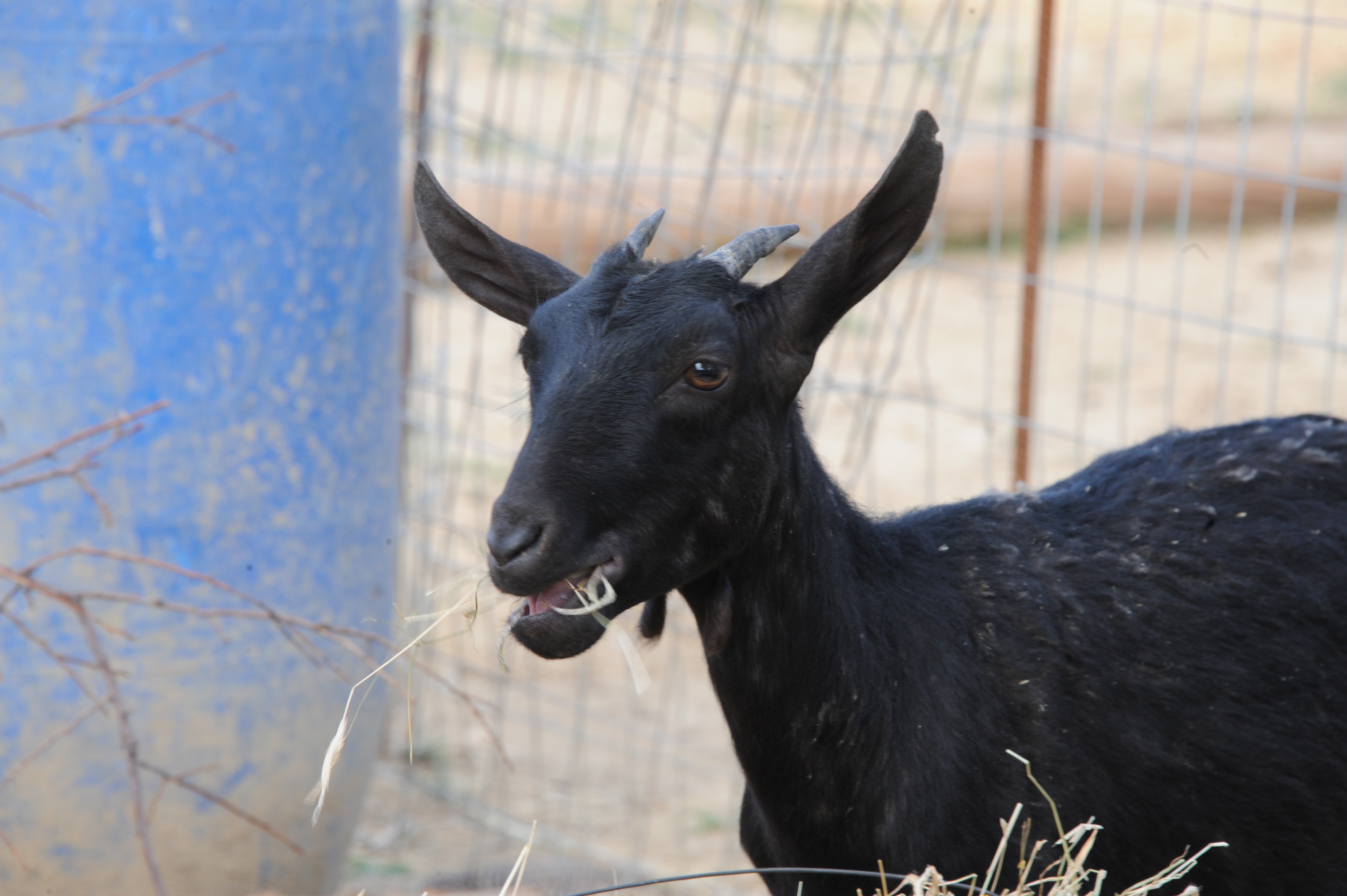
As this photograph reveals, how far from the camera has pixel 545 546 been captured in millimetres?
2559

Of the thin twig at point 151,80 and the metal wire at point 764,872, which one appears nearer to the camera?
the metal wire at point 764,872

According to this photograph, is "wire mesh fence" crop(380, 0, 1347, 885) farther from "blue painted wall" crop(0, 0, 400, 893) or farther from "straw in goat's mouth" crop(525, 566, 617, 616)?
"blue painted wall" crop(0, 0, 400, 893)

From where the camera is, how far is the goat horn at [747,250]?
292cm

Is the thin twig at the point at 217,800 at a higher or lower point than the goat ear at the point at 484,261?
lower

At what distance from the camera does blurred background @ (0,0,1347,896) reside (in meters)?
5.00

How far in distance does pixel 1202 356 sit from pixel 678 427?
25.9 feet

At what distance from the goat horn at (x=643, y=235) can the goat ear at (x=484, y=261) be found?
0.58 ft

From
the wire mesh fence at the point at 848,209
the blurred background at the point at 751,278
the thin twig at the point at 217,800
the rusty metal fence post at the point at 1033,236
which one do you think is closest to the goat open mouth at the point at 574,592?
the blurred background at the point at 751,278

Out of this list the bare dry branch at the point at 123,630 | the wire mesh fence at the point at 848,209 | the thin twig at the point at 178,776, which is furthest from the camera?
the wire mesh fence at the point at 848,209

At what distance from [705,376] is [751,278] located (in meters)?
4.25

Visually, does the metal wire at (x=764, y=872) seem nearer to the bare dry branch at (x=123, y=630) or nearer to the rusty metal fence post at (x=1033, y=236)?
the bare dry branch at (x=123, y=630)

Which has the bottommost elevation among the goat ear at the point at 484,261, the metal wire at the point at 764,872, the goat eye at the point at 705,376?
the metal wire at the point at 764,872

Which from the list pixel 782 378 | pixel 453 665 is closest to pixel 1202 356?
pixel 453 665

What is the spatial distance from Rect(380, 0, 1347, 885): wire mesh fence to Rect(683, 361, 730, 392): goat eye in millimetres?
687
